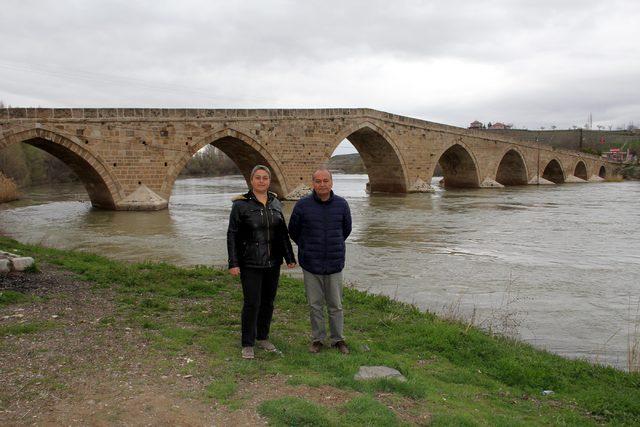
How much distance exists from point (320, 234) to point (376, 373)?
3.84 ft

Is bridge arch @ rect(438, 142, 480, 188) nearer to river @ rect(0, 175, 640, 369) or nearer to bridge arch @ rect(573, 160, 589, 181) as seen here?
river @ rect(0, 175, 640, 369)

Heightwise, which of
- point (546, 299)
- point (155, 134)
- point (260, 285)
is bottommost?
point (546, 299)

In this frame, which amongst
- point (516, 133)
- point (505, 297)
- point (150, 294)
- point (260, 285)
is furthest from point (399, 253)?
point (516, 133)

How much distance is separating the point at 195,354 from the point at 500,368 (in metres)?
2.41

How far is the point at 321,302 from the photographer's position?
427 cm

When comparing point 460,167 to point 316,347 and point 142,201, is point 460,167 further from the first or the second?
point 316,347

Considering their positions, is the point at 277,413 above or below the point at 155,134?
below

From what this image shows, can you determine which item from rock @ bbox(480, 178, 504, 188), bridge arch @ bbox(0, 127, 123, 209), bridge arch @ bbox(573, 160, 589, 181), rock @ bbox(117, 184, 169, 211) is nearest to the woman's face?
bridge arch @ bbox(0, 127, 123, 209)

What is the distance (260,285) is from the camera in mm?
4094

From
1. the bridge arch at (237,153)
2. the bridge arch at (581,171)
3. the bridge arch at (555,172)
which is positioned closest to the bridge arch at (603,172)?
the bridge arch at (581,171)

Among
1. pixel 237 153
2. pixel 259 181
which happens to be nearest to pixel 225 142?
pixel 237 153

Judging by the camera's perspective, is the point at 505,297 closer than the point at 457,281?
Yes

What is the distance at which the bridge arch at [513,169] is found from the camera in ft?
121

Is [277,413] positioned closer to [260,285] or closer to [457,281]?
[260,285]
